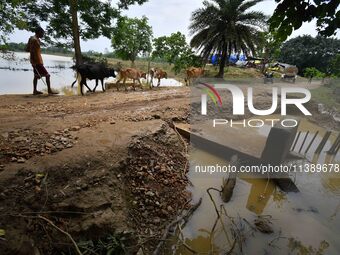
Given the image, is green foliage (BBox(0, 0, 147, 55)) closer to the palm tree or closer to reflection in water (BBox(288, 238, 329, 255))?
the palm tree

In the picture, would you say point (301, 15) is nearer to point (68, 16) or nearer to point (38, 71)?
point (38, 71)

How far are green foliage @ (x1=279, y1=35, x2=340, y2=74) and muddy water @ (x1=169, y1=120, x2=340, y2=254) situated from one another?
29939mm

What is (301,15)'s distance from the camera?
1899 millimetres

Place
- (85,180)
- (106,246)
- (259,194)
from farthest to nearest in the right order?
(259,194) < (85,180) < (106,246)

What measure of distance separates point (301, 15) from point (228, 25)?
14502 mm

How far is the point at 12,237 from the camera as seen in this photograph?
2.49 meters

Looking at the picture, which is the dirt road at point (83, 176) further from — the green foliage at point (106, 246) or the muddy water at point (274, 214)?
the muddy water at point (274, 214)

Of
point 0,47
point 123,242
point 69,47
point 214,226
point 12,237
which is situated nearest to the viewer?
point 12,237

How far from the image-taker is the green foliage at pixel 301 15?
179 centimetres

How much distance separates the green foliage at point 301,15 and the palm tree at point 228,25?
13.9 meters

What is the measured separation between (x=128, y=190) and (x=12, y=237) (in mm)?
1602

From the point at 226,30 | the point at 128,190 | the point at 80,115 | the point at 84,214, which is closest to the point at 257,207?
the point at 128,190

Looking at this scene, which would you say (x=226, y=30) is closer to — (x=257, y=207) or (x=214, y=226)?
(x=257, y=207)

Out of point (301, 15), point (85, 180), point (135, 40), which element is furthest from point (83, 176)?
point (135, 40)
